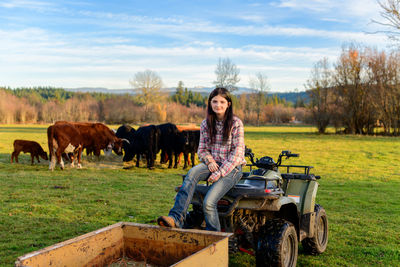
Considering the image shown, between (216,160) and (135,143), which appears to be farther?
(135,143)

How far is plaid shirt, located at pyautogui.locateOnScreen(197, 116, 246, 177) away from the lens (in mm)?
4699

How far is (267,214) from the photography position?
16.5 feet

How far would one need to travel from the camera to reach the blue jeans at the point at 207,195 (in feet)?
14.1

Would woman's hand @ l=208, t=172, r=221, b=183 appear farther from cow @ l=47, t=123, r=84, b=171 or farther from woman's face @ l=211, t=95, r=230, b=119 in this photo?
cow @ l=47, t=123, r=84, b=171

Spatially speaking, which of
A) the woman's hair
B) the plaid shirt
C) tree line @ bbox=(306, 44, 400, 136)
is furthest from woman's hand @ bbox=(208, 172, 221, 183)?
tree line @ bbox=(306, 44, 400, 136)

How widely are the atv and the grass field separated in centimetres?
87

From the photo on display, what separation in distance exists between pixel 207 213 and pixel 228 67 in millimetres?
68588

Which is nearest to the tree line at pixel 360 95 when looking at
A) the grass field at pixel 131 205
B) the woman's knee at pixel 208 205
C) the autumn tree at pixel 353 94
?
the autumn tree at pixel 353 94

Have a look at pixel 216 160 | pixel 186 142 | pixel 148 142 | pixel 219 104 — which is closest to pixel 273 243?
pixel 216 160

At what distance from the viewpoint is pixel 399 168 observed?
18.5m

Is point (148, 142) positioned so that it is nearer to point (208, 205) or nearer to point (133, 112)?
point (208, 205)

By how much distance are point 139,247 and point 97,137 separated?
46.2 feet

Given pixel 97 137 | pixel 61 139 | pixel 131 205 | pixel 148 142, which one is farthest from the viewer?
pixel 97 137

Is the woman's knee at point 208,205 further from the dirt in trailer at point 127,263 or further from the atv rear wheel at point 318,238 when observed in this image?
the atv rear wheel at point 318,238
